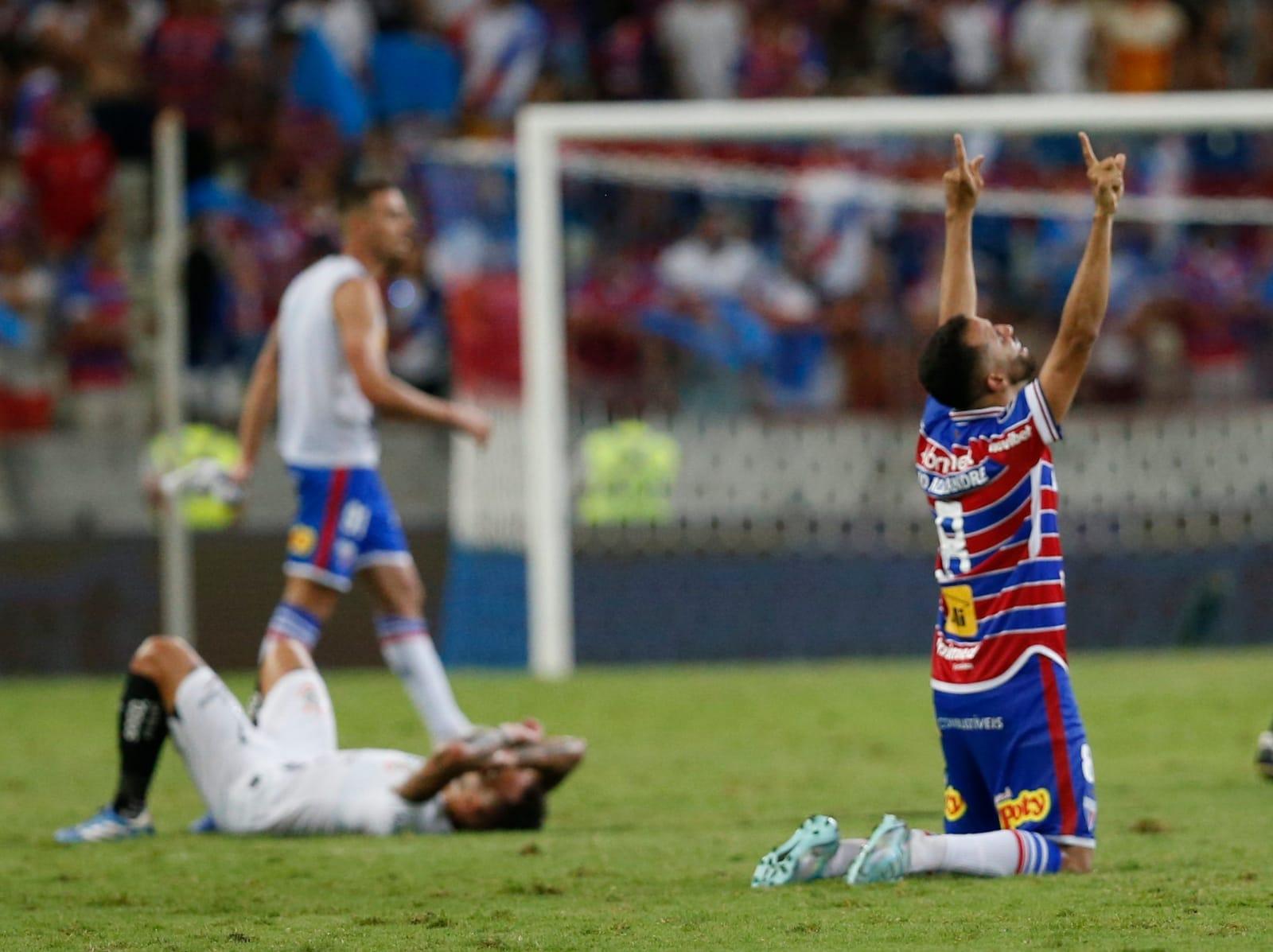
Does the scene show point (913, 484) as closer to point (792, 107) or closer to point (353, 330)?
point (792, 107)

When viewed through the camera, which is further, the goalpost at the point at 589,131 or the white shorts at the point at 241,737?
the goalpost at the point at 589,131

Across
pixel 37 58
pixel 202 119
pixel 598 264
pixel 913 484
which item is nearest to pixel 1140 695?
pixel 913 484

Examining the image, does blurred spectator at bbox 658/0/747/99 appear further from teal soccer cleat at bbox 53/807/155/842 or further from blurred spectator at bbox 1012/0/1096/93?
teal soccer cleat at bbox 53/807/155/842

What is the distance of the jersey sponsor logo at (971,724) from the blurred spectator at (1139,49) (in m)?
13.4

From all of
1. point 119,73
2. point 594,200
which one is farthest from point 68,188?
point 594,200

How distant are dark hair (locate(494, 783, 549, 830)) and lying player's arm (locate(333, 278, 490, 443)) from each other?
186 centimetres

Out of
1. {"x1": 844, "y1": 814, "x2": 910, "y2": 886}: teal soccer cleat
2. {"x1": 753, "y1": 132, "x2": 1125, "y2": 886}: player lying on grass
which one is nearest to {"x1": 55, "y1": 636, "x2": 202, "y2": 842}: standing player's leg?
{"x1": 753, "y1": 132, "x2": 1125, "y2": 886}: player lying on grass

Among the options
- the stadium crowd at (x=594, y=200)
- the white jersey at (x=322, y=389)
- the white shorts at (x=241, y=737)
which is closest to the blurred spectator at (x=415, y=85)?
the stadium crowd at (x=594, y=200)

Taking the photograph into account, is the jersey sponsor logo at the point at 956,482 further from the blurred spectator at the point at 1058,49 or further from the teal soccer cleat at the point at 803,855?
the blurred spectator at the point at 1058,49

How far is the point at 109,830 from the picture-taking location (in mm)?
7562

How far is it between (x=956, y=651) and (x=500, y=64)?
44.2ft

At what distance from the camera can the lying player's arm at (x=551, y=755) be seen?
23.5ft

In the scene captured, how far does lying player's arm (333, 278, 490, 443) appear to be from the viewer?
8.88 metres

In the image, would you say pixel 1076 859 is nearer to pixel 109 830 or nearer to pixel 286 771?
pixel 286 771
